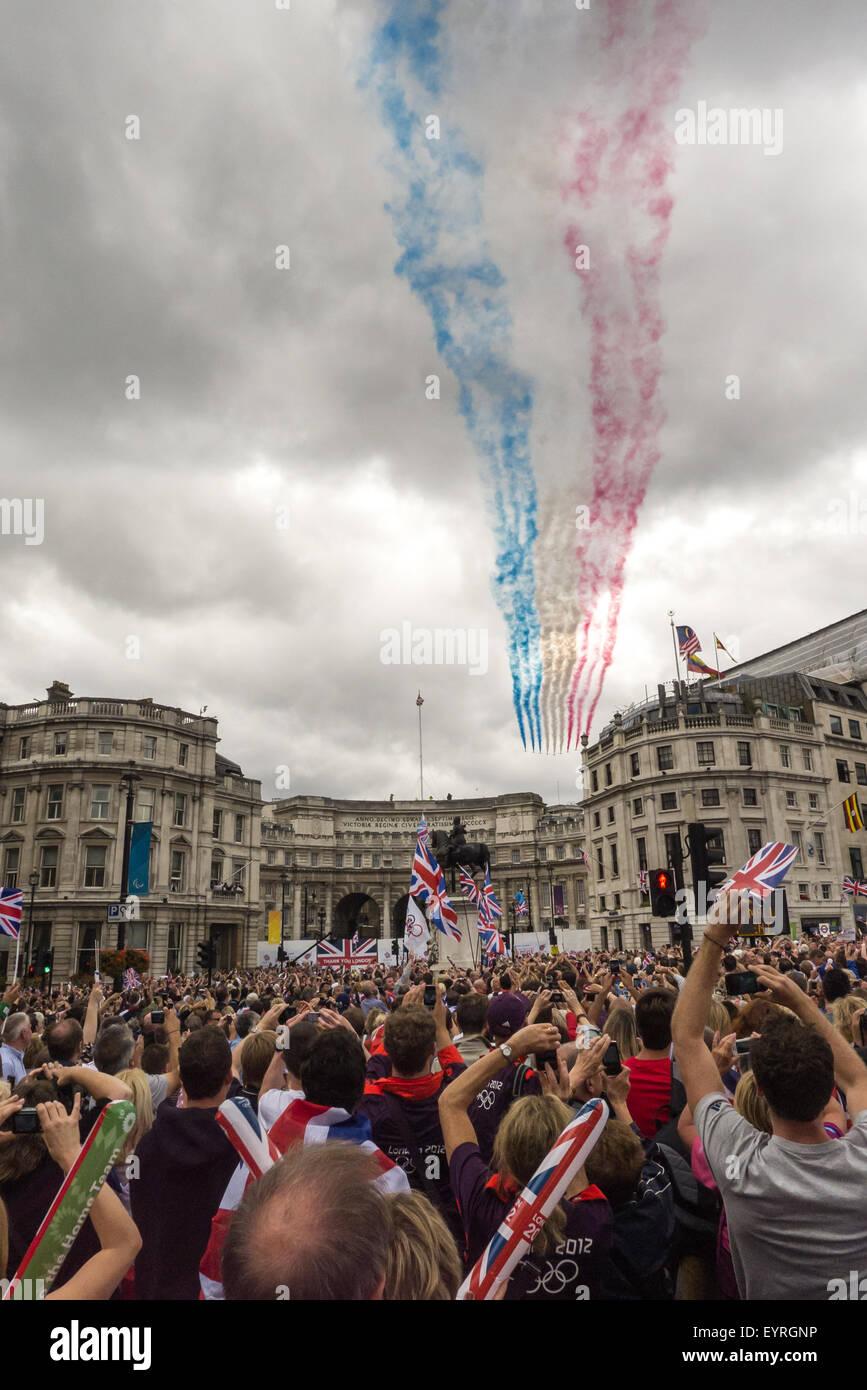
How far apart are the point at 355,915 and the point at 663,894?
91779 millimetres

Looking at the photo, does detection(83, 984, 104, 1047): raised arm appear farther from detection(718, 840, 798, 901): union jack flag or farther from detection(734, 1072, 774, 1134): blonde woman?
detection(734, 1072, 774, 1134): blonde woman

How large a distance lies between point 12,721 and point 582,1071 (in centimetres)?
6262

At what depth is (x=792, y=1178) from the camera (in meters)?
2.64

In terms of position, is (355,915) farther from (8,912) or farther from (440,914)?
(8,912)

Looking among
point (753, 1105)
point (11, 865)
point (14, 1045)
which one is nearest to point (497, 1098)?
point (753, 1105)

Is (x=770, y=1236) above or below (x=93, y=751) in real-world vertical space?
below

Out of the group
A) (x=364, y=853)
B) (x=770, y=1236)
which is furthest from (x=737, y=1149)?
(x=364, y=853)

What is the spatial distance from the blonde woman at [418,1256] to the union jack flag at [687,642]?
52.5 meters

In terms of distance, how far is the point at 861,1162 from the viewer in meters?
2.64

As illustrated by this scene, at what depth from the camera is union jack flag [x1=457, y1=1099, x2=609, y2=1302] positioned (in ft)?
7.89

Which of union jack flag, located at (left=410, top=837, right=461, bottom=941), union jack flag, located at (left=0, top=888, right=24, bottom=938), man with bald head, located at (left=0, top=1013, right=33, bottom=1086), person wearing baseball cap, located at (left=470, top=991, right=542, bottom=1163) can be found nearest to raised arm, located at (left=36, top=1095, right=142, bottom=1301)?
person wearing baseball cap, located at (left=470, top=991, right=542, bottom=1163)

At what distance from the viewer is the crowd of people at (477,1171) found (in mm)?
1894
